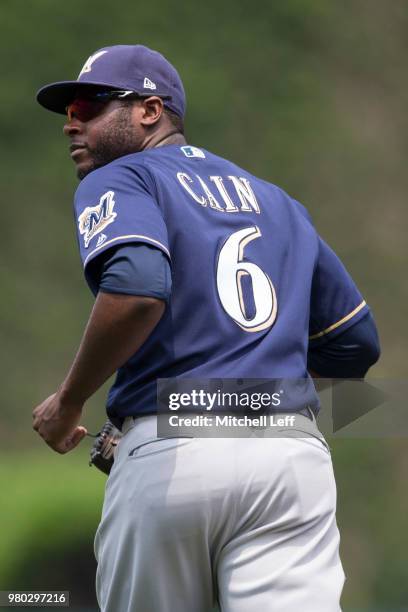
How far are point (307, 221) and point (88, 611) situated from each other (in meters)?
3.81

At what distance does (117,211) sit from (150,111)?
47cm

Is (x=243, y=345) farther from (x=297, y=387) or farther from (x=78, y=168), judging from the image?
(x=78, y=168)

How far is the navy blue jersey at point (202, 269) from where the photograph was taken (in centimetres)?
222

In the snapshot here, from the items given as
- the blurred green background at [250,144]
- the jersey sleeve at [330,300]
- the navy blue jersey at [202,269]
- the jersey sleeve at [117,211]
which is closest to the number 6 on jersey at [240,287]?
the navy blue jersey at [202,269]

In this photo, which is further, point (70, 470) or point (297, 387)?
point (70, 470)

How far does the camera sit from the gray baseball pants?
2.14m

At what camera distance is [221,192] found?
2.42m

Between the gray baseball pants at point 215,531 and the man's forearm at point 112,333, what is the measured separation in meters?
0.17

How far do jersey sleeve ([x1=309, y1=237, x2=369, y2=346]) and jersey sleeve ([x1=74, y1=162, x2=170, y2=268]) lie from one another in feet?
1.64

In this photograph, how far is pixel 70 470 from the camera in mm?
6434

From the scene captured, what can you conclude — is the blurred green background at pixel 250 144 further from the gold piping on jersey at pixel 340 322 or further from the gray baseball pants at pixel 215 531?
the gray baseball pants at pixel 215 531

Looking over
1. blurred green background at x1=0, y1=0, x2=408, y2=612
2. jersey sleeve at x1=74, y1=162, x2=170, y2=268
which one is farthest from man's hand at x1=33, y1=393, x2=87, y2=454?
blurred green background at x1=0, y1=0, x2=408, y2=612

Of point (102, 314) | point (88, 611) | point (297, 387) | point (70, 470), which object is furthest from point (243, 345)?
point (70, 470)

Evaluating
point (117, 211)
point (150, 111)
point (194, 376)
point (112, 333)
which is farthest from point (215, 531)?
point (150, 111)
